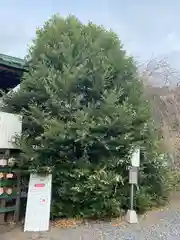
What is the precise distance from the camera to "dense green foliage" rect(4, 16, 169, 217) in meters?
5.89

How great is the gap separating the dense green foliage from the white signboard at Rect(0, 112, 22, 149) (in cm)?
19

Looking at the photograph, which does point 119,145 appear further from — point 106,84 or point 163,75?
point 163,75

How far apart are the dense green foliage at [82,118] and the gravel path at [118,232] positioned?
44 centimetres

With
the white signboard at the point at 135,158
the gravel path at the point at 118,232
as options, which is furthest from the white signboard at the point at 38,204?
the white signboard at the point at 135,158

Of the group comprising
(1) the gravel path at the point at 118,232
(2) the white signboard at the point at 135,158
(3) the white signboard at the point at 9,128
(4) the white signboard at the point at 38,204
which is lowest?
(1) the gravel path at the point at 118,232

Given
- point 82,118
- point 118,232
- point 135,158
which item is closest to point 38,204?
point 118,232

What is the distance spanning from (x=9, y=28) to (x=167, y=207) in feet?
37.6

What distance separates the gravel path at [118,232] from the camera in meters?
5.11

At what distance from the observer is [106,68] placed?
6383 millimetres

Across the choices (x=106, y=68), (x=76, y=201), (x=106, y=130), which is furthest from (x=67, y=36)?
(x=76, y=201)

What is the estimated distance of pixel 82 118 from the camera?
5.73 m

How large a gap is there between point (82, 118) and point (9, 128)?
1641mm

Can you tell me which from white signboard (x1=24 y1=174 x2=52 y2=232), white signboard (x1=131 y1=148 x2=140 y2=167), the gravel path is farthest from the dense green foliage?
the gravel path

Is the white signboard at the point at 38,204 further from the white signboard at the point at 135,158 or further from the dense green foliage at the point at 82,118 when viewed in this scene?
the white signboard at the point at 135,158
